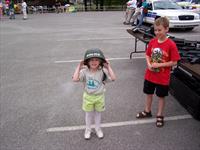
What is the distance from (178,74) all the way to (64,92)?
2293mm

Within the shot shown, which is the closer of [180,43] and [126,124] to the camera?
[126,124]

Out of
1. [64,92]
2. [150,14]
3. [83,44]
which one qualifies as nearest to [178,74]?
[64,92]

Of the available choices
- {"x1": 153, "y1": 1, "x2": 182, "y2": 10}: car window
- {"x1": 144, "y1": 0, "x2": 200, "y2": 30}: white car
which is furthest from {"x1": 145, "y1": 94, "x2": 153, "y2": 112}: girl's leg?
{"x1": 153, "y1": 1, "x2": 182, "y2": 10}: car window

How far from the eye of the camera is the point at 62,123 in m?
4.28

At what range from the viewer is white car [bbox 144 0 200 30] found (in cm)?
1325

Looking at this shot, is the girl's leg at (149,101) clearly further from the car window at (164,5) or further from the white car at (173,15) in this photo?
the car window at (164,5)

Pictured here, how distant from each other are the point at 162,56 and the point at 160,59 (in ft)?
0.19

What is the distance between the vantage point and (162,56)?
12.2ft

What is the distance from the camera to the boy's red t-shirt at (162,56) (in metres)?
3.64

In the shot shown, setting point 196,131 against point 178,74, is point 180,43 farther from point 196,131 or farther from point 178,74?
point 196,131

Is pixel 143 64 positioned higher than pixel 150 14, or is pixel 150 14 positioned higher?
pixel 150 14

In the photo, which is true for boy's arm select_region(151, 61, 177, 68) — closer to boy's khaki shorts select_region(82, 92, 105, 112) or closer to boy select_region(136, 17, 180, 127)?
boy select_region(136, 17, 180, 127)

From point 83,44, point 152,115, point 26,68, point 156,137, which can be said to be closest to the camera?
point 156,137

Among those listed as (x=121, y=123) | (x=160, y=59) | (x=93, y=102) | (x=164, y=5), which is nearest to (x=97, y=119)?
(x=93, y=102)
